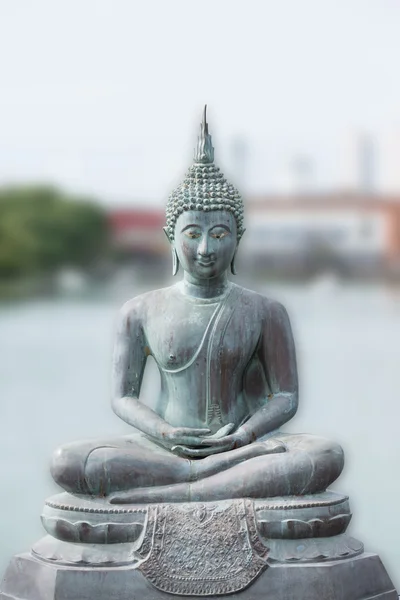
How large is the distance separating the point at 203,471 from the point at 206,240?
3.54 feet

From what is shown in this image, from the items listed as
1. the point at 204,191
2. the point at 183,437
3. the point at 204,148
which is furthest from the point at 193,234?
the point at 183,437

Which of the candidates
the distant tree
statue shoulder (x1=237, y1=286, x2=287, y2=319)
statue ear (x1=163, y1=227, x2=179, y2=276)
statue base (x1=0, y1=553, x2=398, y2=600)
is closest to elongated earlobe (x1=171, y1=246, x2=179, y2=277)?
statue ear (x1=163, y1=227, x2=179, y2=276)

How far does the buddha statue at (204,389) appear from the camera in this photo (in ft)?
20.9

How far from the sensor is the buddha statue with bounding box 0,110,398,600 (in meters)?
6.20

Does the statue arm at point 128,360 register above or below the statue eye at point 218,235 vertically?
below

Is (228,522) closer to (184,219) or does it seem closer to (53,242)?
(184,219)

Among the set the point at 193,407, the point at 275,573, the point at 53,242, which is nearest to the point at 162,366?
the point at 193,407

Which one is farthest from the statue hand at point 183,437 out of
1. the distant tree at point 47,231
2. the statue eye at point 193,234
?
the distant tree at point 47,231

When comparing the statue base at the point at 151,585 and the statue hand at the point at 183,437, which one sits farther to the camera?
the statue hand at the point at 183,437

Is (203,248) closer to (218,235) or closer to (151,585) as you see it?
(218,235)

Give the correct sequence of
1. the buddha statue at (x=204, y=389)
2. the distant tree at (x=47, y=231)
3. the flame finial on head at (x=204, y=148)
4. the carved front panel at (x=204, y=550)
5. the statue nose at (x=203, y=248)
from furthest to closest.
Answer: the distant tree at (x=47, y=231)
the flame finial on head at (x=204, y=148)
the statue nose at (x=203, y=248)
the buddha statue at (x=204, y=389)
the carved front panel at (x=204, y=550)

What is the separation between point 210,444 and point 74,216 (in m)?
36.8

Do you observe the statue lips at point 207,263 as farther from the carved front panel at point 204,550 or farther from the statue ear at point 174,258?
the carved front panel at point 204,550

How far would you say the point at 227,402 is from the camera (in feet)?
22.0
